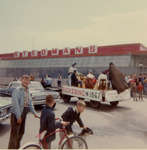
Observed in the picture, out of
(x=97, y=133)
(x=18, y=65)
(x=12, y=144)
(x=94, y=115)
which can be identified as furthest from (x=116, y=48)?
(x=12, y=144)

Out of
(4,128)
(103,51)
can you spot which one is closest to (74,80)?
(4,128)

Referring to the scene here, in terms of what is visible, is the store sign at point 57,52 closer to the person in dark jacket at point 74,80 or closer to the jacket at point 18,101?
the person in dark jacket at point 74,80

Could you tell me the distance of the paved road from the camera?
5.30 meters

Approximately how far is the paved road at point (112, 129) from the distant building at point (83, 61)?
12.8m

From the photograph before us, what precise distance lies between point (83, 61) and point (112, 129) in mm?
20472

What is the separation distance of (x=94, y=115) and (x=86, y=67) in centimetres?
1750

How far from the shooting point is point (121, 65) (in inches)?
899

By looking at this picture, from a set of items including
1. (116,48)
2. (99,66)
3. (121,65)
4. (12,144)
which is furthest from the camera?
(116,48)

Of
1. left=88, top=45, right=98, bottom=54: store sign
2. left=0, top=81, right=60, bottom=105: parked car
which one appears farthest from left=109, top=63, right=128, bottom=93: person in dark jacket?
left=88, top=45, right=98, bottom=54: store sign

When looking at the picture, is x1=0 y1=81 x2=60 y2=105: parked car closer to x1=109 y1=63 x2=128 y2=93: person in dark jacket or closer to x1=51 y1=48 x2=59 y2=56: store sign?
x1=109 y1=63 x2=128 y2=93: person in dark jacket

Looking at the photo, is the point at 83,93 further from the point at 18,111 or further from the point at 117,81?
the point at 18,111

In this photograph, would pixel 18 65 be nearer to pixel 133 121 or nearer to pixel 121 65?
pixel 121 65

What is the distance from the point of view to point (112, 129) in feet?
22.0

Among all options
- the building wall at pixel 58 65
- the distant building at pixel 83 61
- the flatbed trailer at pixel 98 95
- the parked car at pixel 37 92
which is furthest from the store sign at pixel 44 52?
the flatbed trailer at pixel 98 95
